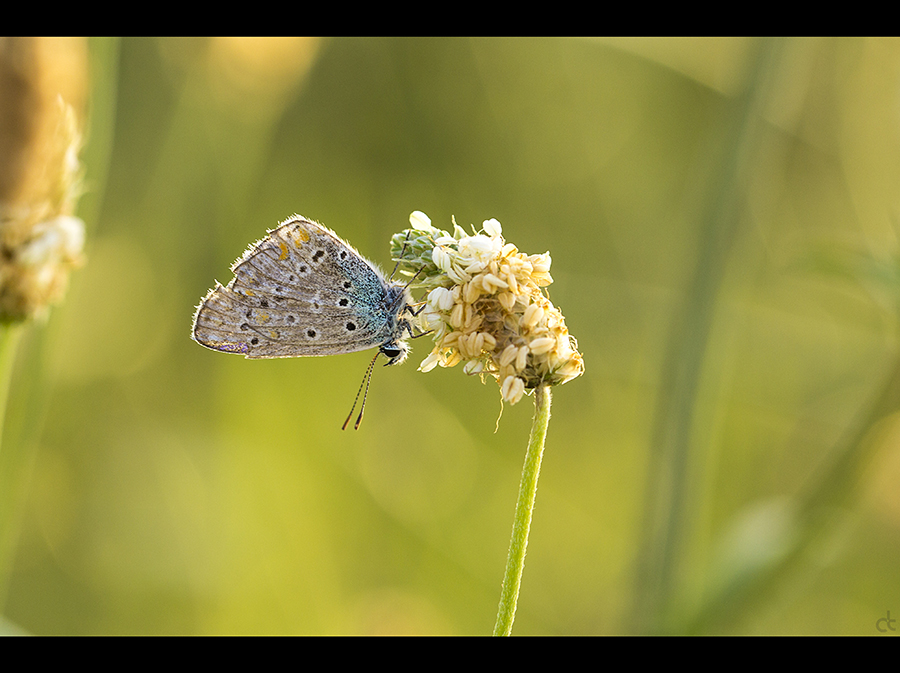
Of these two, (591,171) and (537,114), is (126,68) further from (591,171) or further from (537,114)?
(591,171)

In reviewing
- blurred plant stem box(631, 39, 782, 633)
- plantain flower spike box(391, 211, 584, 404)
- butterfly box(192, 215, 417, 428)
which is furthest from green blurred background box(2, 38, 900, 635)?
plantain flower spike box(391, 211, 584, 404)

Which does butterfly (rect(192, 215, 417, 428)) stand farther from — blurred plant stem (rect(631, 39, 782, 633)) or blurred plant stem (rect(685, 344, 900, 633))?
blurred plant stem (rect(685, 344, 900, 633))

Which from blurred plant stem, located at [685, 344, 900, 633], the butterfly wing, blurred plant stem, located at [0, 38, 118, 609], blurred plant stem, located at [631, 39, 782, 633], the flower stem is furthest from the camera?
blurred plant stem, located at [631, 39, 782, 633]

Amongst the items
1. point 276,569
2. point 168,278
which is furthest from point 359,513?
point 168,278

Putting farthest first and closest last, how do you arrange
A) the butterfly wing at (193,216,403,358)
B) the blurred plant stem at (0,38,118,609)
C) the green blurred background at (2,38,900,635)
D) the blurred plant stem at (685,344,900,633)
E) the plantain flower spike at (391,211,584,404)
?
1. the green blurred background at (2,38,900,635)
2. the blurred plant stem at (685,344,900,633)
3. the butterfly wing at (193,216,403,358)
4. the blurred plant stem at (0,38,118,609)
5. the plantain flower spike at (391,211,584,404)

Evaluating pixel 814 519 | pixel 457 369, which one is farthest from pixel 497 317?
pixel 457 369

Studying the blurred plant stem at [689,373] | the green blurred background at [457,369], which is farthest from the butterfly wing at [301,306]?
the green blurred background at [457,369]
